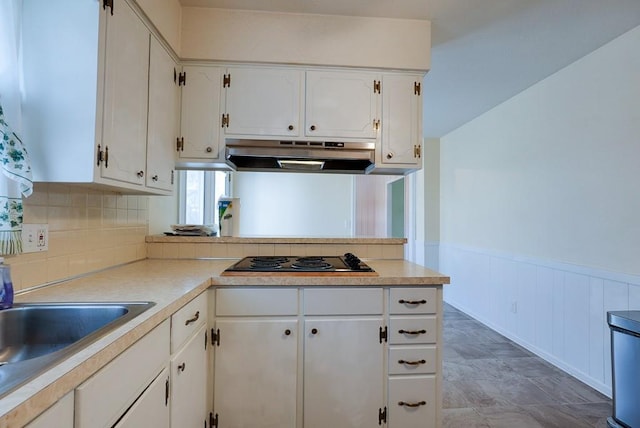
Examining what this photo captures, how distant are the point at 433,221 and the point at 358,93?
3.37 metres

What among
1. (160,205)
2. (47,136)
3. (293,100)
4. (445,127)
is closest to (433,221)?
(445,127)

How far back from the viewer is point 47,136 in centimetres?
118

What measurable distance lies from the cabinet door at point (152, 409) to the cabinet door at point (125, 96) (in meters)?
0.83

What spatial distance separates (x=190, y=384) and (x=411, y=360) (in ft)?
3.49

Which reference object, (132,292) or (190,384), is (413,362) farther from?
(132,292)

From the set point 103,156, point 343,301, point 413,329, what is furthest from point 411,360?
point 103,156

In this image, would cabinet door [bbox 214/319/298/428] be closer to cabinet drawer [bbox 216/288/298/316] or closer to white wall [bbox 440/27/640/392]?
cabinet drawer [bbox 216/288/298/316]

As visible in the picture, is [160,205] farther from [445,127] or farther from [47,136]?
[445,127]

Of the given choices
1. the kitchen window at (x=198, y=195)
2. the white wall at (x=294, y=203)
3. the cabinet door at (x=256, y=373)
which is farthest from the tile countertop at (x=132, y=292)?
the white wall at (x=294, y=203)

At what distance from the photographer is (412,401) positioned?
1592mm

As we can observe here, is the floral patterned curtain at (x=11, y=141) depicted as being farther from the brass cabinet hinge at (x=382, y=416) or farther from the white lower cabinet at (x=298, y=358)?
the brass cabinet hinge at (x=382, y=416)

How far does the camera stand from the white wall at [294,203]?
196 inches

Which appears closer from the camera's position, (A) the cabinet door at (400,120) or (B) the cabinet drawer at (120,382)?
(B) the cabinet drawer at (120,382)

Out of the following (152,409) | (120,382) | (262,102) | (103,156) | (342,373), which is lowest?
(342,373)
